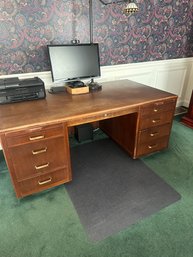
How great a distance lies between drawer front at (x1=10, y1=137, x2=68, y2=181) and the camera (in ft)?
4.31

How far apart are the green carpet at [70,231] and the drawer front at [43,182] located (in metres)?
0.09

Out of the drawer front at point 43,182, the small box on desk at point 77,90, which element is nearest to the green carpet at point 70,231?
the drawer front at point 43,182

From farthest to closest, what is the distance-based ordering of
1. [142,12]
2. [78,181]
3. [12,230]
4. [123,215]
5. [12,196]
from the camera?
[142,12]
[78,181]
[12,196]
[123,215]
[12,230]

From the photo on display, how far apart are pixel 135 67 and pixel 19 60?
1459 mm

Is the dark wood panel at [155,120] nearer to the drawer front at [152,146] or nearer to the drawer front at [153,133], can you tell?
the drawer front at [153,133]

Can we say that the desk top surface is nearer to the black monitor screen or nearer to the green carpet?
the black monitor screen

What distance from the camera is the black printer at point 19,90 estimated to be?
5.08ft

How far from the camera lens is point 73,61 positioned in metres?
1.84

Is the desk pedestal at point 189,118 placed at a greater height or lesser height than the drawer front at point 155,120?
lesser

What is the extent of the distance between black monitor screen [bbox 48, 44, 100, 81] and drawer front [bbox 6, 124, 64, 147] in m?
0.66

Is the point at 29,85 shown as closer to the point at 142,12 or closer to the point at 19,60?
the point at 19,60

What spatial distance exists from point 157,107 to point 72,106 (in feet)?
2.65

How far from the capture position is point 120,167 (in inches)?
74.0

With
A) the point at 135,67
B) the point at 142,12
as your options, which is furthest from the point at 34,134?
the point at 142,12
